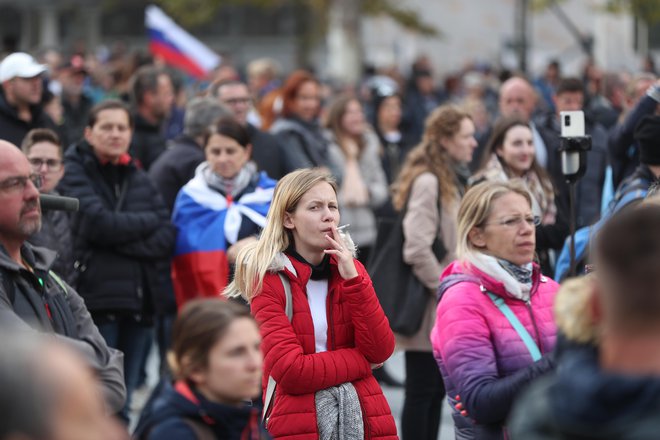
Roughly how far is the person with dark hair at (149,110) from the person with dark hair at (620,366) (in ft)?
24.8

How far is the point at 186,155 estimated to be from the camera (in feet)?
29.6

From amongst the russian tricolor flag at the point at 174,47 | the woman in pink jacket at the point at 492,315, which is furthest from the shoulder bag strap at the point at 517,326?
the russian tricolor flag at the point at 174,47

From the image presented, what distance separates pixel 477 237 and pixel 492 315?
52cm

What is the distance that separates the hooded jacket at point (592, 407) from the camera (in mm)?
2832

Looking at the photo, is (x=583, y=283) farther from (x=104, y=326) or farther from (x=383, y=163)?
(x=383, y=163)

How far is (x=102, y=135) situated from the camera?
804cm

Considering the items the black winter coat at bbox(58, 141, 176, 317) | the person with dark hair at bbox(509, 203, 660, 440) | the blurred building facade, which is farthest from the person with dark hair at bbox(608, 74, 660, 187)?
the blurred building facade

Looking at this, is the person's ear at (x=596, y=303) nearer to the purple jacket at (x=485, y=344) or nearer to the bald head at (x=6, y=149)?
the purple jacket at (x=485, y=344)

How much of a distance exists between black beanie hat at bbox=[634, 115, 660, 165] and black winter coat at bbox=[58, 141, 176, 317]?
298 cm

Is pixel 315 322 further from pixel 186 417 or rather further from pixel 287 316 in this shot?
pixel 186 417

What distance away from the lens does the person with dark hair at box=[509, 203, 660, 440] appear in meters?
2.84

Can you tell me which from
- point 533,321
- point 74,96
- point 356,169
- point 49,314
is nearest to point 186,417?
point 49,314

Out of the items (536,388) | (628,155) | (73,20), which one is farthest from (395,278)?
(73,20)

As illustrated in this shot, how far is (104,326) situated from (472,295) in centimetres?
321
